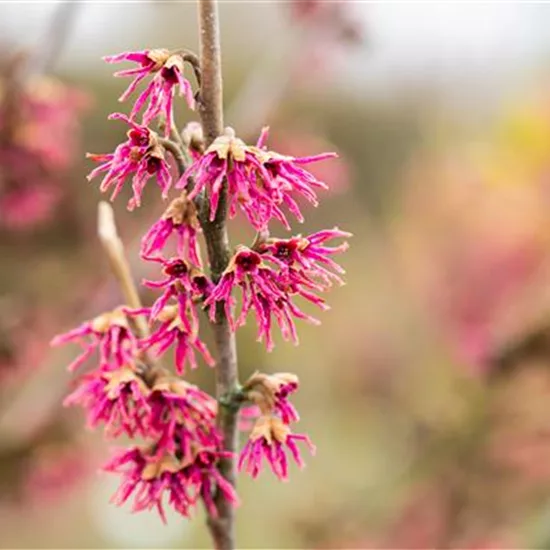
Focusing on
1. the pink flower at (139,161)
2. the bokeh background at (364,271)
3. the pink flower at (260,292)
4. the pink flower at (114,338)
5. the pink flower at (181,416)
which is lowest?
the pink flower at (181,416)

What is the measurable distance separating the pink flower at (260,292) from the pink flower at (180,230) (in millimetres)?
33

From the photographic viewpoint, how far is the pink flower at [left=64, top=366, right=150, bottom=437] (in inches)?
23.2

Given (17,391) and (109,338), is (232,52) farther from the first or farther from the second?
(109,338)

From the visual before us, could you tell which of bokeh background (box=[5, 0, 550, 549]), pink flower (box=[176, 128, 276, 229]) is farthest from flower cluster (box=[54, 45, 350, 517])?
bokeh background (box=[5, 0, 550, 549])

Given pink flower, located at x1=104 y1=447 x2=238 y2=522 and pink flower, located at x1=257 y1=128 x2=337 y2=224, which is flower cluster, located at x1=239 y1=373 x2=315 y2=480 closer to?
pink flower, located at x1=104 y1=447 x2=238 y2=522

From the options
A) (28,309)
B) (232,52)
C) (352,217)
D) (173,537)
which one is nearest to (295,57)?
(28,309)

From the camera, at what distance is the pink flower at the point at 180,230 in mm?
527

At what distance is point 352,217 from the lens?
3.10m

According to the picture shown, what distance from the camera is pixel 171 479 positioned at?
0.60m

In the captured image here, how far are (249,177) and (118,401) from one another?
18 centimetres

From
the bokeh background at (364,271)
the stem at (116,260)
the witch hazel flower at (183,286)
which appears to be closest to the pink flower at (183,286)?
the witch hazel flower at (183,286)

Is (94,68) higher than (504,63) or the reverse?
higher

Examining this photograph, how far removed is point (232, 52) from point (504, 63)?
134 centimetres

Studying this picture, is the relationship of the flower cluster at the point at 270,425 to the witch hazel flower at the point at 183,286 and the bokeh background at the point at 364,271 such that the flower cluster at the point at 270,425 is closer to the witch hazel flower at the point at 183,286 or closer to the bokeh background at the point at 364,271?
the witch hazel flower at the point at 183,286
